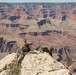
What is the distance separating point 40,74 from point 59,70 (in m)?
0.87

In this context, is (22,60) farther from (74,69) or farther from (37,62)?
(74,69)

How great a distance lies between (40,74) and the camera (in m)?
13.1

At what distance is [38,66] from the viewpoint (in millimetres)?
13789

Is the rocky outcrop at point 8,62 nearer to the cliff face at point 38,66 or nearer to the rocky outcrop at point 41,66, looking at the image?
the cliff face at point 38,66

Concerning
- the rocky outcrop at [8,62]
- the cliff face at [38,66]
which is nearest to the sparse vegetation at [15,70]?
the cliff face at [38,66]

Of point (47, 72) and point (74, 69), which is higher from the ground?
point (47, 72)

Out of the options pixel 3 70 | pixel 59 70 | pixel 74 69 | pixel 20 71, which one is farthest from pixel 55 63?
pixel 74 69

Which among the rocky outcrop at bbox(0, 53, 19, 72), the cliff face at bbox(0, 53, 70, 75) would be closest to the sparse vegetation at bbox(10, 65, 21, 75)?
the cliff face at bbox(0, 53, 70, 75)

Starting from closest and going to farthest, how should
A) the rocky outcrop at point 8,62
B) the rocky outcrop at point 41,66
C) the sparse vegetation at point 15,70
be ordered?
the rocky outcrop at point 41,66, the sparse vegetation at point 15,70, the rocky outcrop at point 8,62

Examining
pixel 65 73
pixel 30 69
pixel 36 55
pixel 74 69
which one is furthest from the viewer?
pixel 74 69

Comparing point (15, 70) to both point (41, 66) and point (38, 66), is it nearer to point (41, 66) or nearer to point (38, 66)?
point (38, 66)

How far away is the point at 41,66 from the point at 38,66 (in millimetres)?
143

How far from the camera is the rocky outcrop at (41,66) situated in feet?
43.3

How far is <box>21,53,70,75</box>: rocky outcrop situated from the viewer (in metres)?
13.2
